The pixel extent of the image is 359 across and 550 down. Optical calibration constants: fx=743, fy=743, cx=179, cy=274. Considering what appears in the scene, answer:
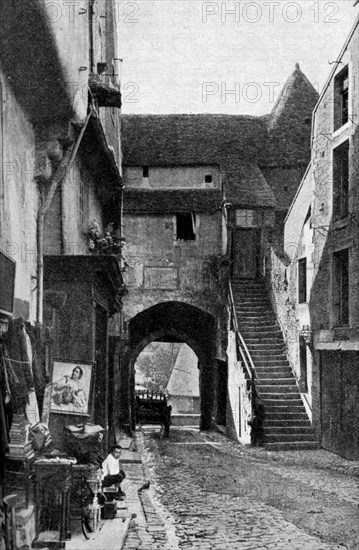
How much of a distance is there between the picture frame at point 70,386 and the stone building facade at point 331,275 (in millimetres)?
8439

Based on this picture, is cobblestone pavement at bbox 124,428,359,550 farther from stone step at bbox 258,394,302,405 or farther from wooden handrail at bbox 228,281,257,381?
wooden handrail at bbox 228,281,257,381

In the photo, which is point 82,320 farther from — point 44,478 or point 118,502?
point 44,478

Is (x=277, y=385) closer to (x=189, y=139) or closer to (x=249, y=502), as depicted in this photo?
(x=249, y=502)

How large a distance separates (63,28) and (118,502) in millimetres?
6273

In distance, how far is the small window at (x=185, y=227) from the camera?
26.1 metres

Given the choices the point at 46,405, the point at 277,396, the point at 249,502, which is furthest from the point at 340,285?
the point at 46,405

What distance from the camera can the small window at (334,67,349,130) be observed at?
18062 millimetres

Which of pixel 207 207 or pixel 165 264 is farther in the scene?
pixel 207 207

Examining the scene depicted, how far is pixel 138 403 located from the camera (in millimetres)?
24125

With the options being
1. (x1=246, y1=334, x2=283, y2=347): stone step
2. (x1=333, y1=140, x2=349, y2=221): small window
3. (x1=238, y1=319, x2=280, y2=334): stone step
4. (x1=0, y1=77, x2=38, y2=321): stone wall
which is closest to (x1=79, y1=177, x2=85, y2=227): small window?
(x1=0, y1=77, x2=38, y2=321): stone wall

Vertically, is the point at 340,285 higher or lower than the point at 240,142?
lower

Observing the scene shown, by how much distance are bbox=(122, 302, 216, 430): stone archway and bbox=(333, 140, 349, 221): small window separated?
9441 mm

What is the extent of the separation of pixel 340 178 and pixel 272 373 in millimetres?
5738

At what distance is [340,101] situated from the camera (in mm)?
18375
